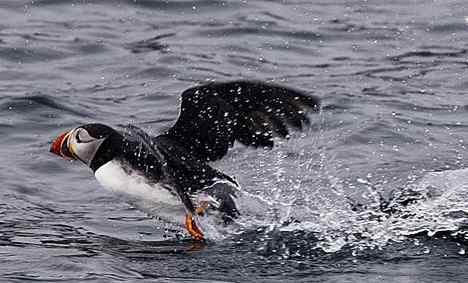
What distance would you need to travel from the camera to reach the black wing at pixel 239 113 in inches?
259

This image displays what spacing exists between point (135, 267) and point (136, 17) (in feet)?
18.9

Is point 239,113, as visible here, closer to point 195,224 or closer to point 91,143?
point 195,224

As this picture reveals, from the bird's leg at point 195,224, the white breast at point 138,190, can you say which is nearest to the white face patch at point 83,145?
the white breast at point 138,190

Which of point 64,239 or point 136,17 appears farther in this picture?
point 136,17

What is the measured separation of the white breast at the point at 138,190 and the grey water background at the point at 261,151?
185 millimetres

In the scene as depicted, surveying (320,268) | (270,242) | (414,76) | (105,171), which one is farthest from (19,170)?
(414,76)

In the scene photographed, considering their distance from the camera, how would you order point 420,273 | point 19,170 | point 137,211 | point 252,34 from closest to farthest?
point 420,273, point 137,211, point 19,170, point 252,34

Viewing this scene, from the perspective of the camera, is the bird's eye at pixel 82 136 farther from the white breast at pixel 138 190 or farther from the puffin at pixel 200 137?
the white breast at pixel 138 190

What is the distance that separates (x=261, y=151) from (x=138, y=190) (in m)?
1.91

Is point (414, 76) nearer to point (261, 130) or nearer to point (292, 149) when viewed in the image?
point (292, 149)

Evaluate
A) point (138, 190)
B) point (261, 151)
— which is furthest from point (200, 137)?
point (261, 151)

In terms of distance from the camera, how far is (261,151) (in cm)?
831

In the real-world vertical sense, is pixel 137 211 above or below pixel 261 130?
below

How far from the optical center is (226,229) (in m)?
6.56
